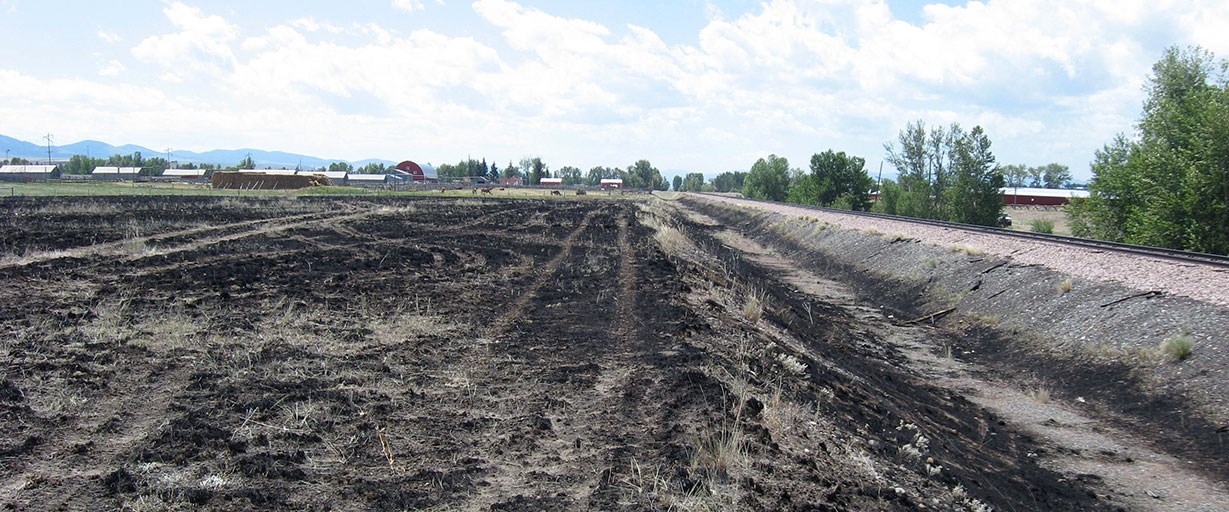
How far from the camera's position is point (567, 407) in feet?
25.2

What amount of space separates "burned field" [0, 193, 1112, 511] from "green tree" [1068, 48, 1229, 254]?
17914 mm

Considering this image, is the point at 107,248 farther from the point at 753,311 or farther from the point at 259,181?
the point at 259,181

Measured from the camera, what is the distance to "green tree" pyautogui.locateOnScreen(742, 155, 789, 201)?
12344 centimetres

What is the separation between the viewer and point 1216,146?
82.3 feet

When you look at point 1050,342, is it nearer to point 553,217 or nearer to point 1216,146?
point 1216,146

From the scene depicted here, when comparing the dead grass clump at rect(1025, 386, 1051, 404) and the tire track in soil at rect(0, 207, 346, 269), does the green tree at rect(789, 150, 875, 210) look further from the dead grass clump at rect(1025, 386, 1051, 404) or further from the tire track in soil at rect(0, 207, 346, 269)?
the dead grass clump at rect(1025, 386, 1051, 404)

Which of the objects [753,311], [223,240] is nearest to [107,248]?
[223,240]

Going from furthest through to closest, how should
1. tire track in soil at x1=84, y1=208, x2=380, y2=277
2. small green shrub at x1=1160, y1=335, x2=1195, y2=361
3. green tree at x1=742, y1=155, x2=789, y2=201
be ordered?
green tree at x1=742, y1=155, x2=789, y2=201
tire track in soil at x1=84, y1=208, x2=380, y2=277
small green shrub at x1=1160, y1=335, x2=1195, y2=361

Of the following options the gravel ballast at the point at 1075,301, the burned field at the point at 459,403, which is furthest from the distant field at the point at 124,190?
the gravel ballast at the point at 1075,301

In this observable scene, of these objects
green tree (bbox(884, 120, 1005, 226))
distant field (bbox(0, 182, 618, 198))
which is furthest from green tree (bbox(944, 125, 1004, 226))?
distant field (bbox(0, 182, 618, 198))

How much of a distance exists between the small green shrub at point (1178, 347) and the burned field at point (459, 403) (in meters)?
3.29

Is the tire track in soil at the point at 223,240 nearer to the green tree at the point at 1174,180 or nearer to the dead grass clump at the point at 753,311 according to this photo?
the dead grass clump at the point at 753,311

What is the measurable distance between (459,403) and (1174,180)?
3235 cm

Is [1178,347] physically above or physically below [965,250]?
below
